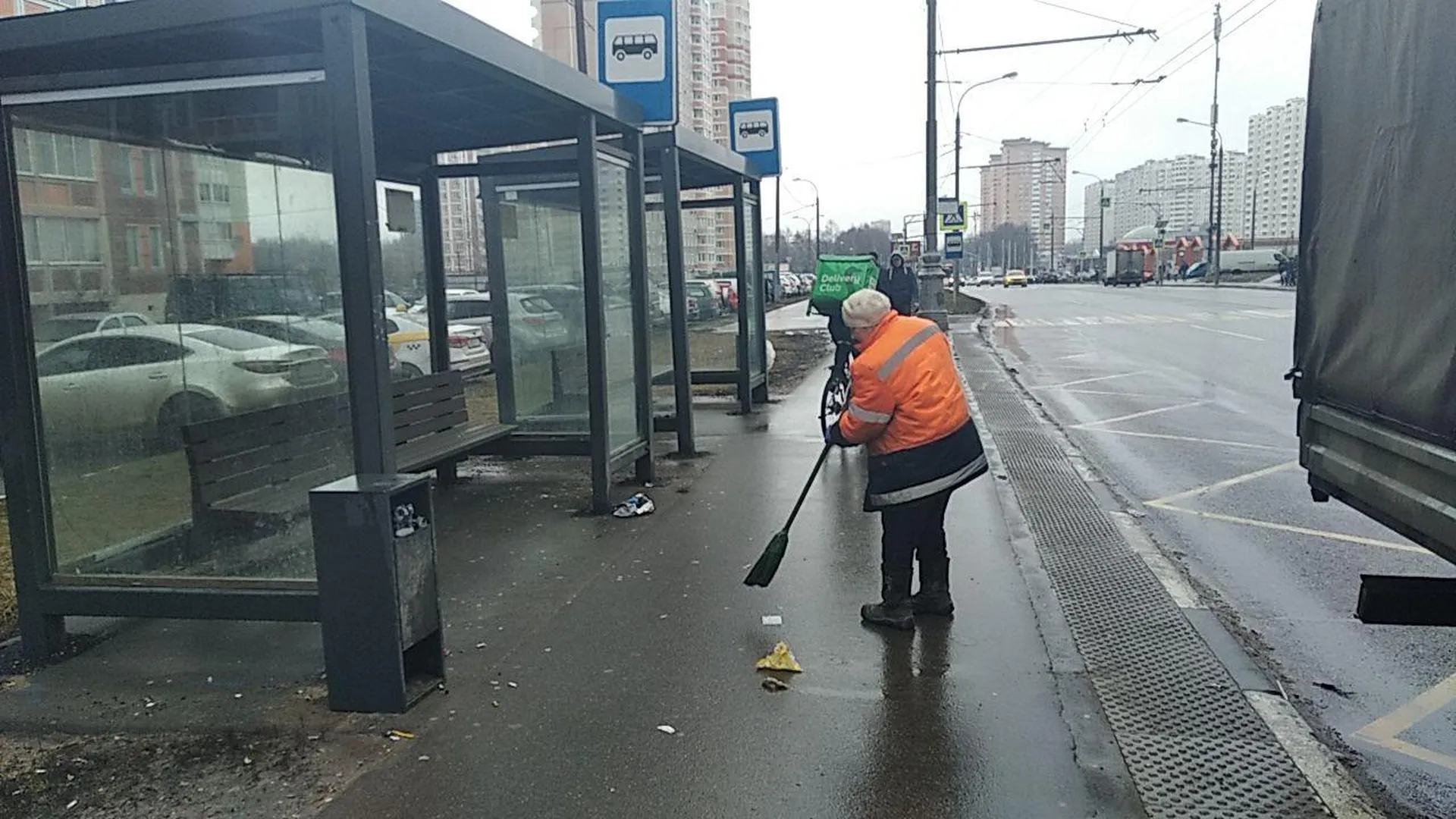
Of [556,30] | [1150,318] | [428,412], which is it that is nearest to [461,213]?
[428,412]

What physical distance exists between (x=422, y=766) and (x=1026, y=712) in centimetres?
224

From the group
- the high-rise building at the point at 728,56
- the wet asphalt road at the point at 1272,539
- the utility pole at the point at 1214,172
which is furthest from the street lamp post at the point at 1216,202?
the wet asphalt road at the point at 1272,539

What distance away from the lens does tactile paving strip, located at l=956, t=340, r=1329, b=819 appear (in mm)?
3479

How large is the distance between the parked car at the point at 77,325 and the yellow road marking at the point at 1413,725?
5.47 meters

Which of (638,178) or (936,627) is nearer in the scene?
(936,627)

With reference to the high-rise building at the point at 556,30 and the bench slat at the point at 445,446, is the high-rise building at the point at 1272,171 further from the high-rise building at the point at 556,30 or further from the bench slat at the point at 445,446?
the bench slat at the point at 445,446

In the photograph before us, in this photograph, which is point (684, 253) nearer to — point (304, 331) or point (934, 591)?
point (304, 331)

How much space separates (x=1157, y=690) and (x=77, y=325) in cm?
497

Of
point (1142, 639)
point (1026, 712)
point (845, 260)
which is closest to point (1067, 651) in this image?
point (1142, 639)

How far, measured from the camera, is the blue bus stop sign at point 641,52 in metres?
7.77

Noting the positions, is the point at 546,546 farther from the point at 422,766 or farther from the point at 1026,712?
the point at 1026,712

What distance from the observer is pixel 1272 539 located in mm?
6816

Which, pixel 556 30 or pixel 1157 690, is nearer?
pixel 1157 690

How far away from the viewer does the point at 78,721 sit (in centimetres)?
423
